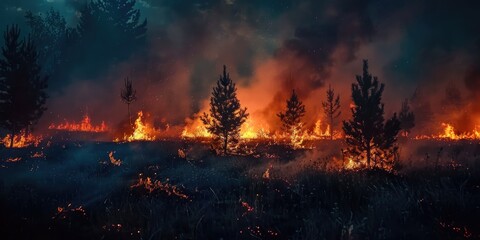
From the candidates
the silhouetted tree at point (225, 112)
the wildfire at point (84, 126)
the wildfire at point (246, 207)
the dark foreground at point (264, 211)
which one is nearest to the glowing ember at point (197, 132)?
the wildfire at point (84, 126)

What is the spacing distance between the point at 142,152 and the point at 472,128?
50653 millimetres

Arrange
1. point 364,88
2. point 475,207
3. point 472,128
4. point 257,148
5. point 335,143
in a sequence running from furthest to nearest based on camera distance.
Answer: point 472,128 < point 335,143 < point 257,148 < point 364,88 < point 475,207

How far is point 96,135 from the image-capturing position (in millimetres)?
40562

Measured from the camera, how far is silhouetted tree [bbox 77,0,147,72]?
2008 inches

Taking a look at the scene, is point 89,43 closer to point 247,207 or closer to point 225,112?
point 225,112

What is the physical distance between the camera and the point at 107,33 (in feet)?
173

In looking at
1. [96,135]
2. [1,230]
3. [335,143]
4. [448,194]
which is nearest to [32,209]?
[1,230]

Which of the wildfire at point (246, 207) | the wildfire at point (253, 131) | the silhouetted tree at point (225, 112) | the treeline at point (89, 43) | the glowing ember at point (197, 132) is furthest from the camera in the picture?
the treeline at point (89, 43)

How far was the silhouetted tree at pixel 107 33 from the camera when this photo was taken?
5100cm

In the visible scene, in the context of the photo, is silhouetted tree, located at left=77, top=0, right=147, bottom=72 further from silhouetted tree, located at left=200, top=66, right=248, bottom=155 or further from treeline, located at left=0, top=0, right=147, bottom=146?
silhouetted tree, located at left=200, top=66, right=248, bottom=155

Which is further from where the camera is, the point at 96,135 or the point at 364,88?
the point at 96,135

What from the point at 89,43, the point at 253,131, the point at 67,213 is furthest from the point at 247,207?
the point at 89,43

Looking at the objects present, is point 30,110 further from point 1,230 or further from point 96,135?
point 1,230

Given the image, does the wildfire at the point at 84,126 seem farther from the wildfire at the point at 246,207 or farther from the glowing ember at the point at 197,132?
the wildfire at the point at 246,207
